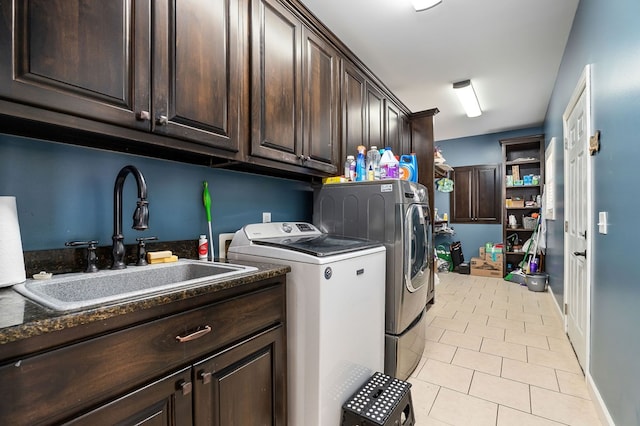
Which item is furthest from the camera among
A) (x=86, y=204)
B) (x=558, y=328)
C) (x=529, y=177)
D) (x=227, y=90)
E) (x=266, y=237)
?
(x=529, y=177)

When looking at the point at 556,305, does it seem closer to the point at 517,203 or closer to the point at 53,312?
the point at 517,203

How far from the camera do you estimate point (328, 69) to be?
2.16 metres

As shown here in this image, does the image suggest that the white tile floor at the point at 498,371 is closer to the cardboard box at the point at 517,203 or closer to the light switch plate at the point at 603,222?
the light switch plate at the point at 603,222

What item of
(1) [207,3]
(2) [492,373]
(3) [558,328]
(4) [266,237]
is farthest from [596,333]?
(1) [207,3]

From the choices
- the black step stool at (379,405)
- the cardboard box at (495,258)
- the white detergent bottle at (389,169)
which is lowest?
the black step stool at (379,405)

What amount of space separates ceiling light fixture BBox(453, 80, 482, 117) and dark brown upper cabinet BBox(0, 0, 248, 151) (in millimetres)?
2896

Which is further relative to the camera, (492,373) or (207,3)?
(492,373)

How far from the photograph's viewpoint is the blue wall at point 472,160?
5616 millimetres

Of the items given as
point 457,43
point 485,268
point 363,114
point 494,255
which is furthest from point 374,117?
point 485,268

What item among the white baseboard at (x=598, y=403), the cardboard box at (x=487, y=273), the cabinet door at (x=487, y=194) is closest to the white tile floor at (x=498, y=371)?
the white baseboard at (x=598, y=403)

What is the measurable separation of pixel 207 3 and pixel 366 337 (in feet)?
6.04

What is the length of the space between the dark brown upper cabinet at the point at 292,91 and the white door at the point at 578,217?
172cm

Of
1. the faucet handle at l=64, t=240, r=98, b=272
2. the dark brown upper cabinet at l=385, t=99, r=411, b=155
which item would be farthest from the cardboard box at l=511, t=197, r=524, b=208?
the faucet handle at l=64, t=240, r=98, b=272

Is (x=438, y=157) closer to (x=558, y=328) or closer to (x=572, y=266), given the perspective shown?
(x=572, y=266)
